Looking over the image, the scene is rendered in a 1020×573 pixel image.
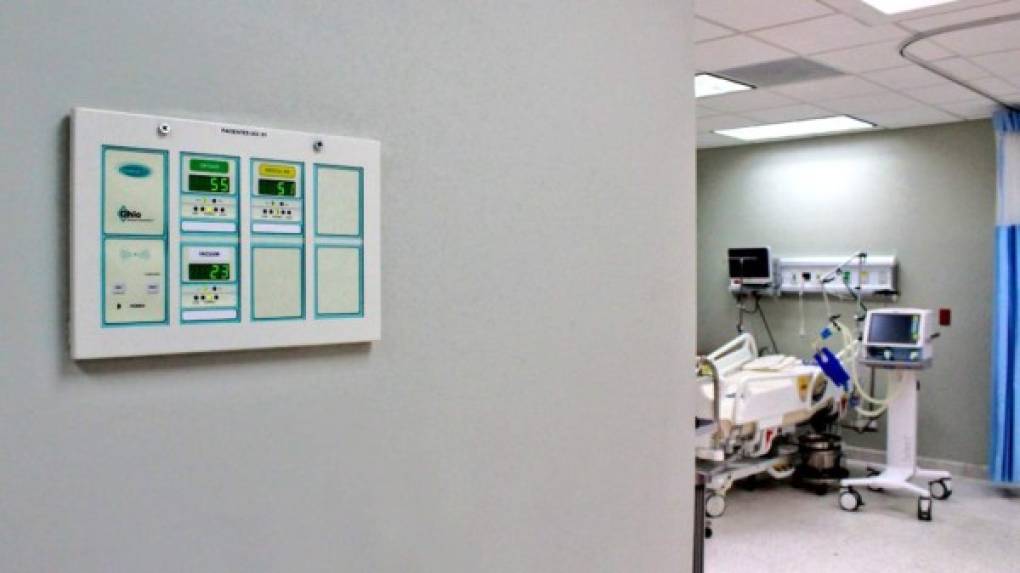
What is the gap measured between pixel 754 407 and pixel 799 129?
8.62 feet

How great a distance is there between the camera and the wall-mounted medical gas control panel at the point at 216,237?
0.85 m

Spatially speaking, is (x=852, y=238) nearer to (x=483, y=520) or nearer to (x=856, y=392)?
(x=856, y=392)

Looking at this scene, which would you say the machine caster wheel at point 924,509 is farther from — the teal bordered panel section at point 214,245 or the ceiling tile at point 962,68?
the teal bordered panel section at point 214,245

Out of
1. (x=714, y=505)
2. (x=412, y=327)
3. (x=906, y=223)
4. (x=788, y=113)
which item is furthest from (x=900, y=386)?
(x=412, y=327)

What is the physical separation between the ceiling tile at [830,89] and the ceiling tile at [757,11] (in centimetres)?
124

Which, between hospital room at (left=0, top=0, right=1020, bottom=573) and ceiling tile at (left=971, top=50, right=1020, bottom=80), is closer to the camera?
hospital room at (left=0, top=0, right=1020, bottom=573)

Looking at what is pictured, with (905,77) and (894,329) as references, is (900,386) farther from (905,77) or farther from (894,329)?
(905,77)

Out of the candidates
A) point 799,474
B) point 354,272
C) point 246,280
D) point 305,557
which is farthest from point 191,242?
point 799,474

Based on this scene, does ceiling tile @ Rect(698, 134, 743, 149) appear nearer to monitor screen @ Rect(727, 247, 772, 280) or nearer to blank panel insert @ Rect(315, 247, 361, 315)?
monitor screen @ Rect(727, 247, 772, 280)

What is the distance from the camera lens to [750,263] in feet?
22.5

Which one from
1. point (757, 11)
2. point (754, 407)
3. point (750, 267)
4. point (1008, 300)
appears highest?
point (757, 11)

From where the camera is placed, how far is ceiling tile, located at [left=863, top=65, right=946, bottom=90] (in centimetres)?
449

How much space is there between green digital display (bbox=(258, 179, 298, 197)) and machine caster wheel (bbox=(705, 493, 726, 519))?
14.6ft

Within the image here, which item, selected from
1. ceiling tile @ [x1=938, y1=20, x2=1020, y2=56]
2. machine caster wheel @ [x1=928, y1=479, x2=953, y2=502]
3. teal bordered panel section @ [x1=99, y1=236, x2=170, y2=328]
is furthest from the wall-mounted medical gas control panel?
machine caster wheel @ [x1=928, y1=479, x2=953, y2=502]
